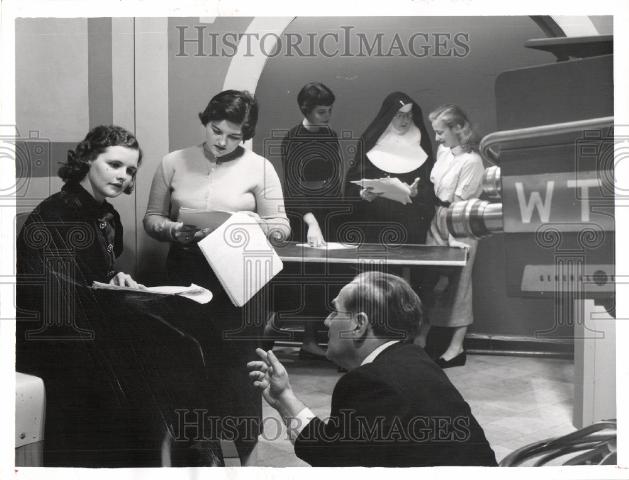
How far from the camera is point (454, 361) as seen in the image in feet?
11.1

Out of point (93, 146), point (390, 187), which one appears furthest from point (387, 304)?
point (93, 146)

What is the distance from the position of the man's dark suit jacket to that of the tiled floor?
0.05 meters

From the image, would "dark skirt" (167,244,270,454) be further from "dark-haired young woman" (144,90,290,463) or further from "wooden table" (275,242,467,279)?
"wooden table" (275,242,467,279)

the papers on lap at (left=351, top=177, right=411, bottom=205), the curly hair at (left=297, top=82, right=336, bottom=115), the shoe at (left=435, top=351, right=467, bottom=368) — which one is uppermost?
the curly hair at (left=297, top=82, right=336, bottom=115)

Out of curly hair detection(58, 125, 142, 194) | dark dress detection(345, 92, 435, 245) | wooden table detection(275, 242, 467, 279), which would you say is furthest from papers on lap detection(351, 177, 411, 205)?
curly hair detection(58, 125, 142, 194)

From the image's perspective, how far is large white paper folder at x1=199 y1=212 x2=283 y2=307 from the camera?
133 inches

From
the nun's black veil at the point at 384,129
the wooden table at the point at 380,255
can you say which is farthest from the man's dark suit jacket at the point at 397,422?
the nun's black veil at the point at 384,129

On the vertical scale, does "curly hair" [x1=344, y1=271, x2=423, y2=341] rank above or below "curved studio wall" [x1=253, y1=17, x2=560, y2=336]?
below

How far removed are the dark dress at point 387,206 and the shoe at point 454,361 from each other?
56 centimetres

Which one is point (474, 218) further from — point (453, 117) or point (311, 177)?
point (311, 177)

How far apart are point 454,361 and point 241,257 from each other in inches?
43.4
